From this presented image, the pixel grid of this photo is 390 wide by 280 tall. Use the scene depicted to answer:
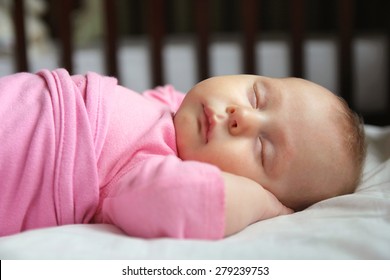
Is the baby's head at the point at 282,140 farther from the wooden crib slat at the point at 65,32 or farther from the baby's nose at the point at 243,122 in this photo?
the wooden crib slat at the point at 65,32

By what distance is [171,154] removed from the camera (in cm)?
92

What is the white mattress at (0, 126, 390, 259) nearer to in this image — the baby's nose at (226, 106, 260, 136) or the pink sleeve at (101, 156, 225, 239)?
the pink sleeve at (101, 156, 225, 239)

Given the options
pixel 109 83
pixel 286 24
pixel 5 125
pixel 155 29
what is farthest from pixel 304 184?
pixel 286 24

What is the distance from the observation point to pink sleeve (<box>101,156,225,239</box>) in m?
0.75

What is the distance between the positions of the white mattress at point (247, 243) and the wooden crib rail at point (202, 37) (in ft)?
3.33

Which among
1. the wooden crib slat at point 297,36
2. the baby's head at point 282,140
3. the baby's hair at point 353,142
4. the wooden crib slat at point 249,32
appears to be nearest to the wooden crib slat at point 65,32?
the wooden crib slat at point 249,32

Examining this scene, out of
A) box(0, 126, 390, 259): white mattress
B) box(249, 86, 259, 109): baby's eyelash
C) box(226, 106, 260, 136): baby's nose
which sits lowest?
box(0, 126, 390, 259): white mattress

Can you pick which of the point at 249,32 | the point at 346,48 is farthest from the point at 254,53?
the point at 346,48

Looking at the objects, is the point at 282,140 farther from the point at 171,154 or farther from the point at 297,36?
the point at 297,36

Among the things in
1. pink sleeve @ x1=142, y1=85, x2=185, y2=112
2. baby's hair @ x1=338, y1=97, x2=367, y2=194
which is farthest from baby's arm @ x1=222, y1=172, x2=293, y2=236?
pink sleeve @ x1=142, y1=85, x2=185, y2=112

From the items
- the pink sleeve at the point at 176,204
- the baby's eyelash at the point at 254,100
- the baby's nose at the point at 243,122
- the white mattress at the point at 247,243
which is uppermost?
the baby's eyelash at the point at 254,100

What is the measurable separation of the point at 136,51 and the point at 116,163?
1103 millimetres

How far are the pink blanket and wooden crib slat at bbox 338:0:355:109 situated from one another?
112cm

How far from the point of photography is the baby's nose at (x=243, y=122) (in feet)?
2.94
